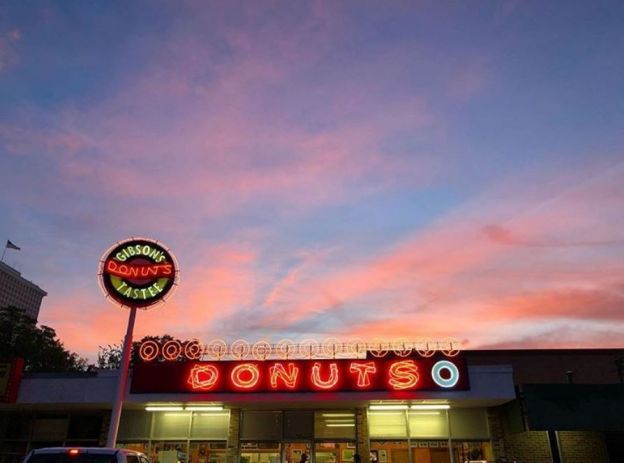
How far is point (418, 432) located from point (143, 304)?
41.7 ft

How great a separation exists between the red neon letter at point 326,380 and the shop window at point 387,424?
3617 millimetres

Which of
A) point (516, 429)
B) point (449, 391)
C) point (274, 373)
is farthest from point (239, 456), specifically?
point (516, 429)

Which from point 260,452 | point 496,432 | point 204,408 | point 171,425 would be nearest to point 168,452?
point 171,425

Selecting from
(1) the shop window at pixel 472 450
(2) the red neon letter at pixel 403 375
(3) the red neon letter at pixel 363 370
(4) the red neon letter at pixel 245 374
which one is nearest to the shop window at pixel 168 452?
(4) the red neon letter at pixel 245 374

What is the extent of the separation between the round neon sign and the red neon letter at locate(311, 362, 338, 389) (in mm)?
6882

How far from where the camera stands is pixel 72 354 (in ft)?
251

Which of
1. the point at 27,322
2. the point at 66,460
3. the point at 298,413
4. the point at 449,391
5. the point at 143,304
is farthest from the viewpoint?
the point at 27,322

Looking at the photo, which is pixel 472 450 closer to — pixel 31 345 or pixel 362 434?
pixel 362 434

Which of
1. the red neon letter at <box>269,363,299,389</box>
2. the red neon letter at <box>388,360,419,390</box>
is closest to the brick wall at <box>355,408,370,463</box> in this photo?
the red neon letter at <box>388,360,419,390</box>

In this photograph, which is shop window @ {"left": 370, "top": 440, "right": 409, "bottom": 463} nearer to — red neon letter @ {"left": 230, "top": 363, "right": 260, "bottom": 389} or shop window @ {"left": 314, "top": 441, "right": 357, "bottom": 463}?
shop window @ {"left": 314, "top": 441, "right": 357, "bottom": 463}

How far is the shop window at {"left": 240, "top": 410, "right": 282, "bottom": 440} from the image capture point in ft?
74.7

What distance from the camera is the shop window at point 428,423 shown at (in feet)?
73.0

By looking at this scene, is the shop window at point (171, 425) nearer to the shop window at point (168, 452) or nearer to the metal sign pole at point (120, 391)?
the shop window at point (168, 452)

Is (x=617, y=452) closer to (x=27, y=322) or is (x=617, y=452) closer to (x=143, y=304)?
(x=143, y=304)
